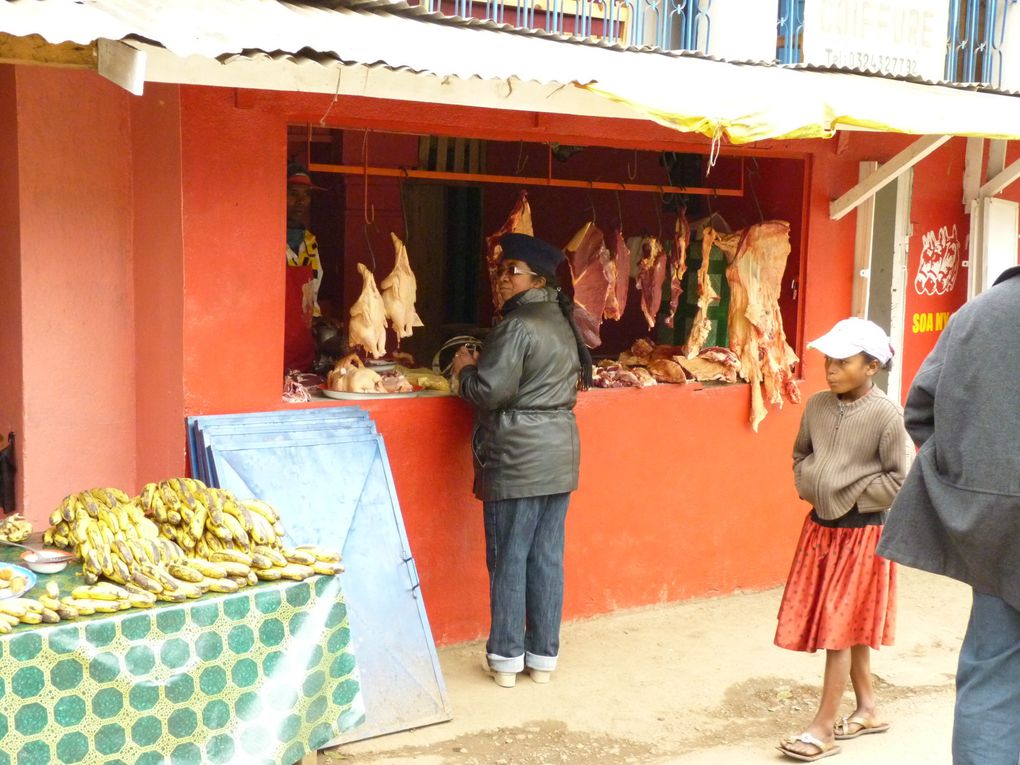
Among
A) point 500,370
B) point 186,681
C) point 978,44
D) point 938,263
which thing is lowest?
point 186,681

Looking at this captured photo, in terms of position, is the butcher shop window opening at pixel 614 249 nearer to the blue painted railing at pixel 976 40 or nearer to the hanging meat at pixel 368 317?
the hanging meat at pixel 368 317

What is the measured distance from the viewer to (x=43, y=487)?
528 centimetres

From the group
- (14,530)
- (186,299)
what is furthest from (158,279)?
(14,530)

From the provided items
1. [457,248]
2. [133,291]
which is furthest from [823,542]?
[457,248]

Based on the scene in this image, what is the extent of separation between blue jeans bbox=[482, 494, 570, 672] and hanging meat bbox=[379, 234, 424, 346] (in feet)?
3.38

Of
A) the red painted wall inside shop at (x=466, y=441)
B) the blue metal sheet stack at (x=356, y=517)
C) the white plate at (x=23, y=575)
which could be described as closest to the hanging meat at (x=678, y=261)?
the red painted wall inside shop at (x=466, y=441)

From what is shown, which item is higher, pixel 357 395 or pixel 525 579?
pixel 357 395

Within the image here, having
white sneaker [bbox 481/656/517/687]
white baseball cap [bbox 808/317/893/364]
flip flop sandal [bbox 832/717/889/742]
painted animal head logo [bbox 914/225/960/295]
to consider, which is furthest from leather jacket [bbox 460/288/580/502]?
painted animal head logo [bbox 914/225/960/295]

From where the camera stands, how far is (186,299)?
495 cm

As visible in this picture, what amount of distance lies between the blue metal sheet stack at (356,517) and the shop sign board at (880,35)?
14.1 feet

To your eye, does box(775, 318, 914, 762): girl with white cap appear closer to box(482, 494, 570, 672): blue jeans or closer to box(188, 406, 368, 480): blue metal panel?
box(482, 494, 570, 672): blue jeans

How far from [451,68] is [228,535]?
184 cm

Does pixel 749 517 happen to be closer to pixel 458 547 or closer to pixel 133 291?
pixel 458 547

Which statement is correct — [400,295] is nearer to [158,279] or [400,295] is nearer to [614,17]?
[158,279]
